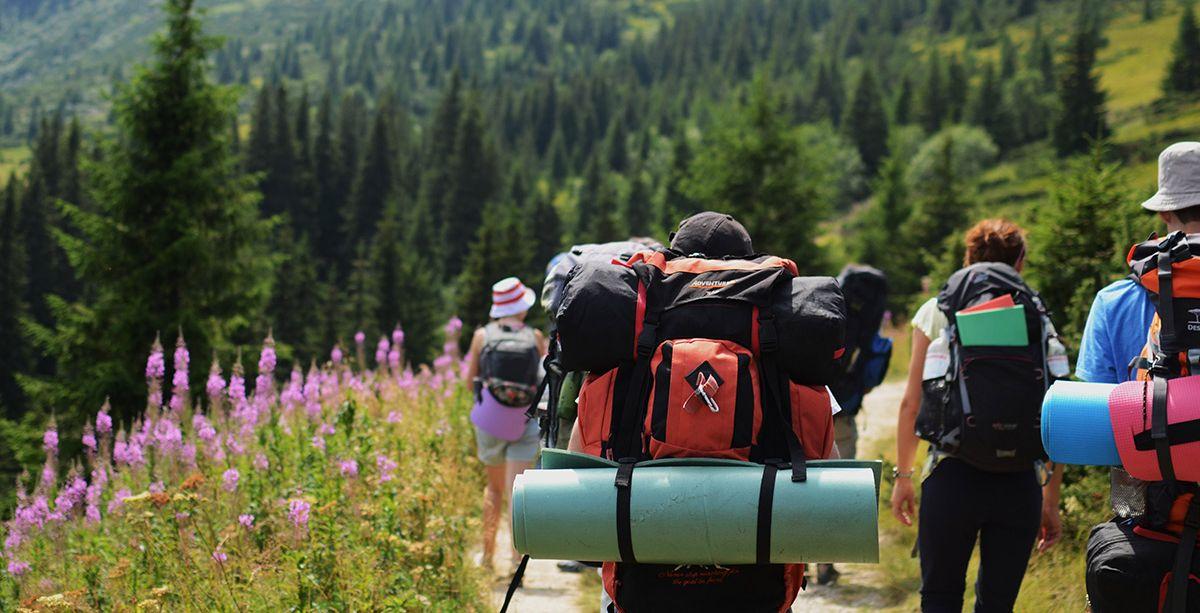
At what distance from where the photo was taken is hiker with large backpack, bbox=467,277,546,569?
6.15 metres

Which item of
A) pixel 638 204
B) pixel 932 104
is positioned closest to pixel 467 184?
pixel 638 204

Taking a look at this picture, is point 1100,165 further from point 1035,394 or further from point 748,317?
point 748,317

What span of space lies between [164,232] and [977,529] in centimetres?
1952

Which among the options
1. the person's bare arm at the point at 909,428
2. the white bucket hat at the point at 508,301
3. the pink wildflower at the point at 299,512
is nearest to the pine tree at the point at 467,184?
the white bucket hat at the point at 508,301

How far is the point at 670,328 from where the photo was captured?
2.83 metres

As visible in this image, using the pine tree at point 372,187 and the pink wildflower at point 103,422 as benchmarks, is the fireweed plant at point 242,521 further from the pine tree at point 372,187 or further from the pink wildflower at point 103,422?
the pine tree at point 372,187

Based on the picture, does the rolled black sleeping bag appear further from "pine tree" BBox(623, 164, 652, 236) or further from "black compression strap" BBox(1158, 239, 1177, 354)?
"pine tree" BBox(623, 164, 652, 236)

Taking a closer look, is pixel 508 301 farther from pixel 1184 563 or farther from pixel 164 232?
pixel 164 232

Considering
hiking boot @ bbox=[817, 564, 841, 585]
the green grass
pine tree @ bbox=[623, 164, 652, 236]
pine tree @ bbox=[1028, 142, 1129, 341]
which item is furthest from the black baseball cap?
the green grass

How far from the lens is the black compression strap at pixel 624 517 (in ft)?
8.71

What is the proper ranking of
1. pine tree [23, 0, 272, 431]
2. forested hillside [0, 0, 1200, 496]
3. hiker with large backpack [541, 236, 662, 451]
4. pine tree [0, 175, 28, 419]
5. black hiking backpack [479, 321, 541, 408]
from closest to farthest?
1. hiker with large backpack [541, 236, 662, 451]
2. black hiking backpack [479, 321, 541, 408]
3. pine tree [23, 0, 272, 431]
4. forested hillside [0, 0, 1200, 496]
5. pine tree [0, 175, 28, 419]

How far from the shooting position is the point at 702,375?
2701 mm

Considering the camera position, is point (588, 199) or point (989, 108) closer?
point (989, 108)

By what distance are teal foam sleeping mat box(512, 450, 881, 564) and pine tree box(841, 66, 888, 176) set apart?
372ft
